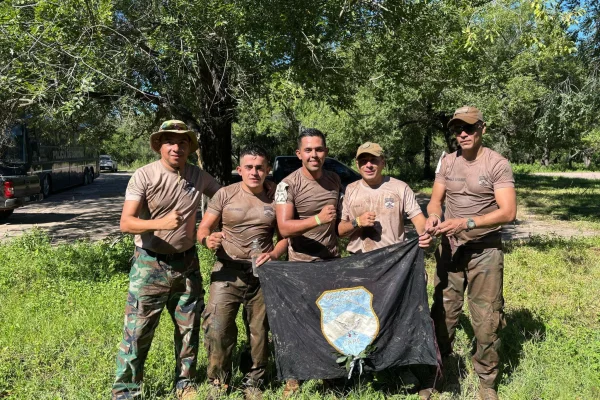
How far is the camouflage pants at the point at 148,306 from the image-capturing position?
343 cm

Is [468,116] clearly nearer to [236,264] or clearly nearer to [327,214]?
[327,214]

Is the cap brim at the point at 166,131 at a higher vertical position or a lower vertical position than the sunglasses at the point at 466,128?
lower

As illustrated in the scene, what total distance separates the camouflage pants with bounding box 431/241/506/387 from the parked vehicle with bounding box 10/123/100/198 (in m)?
10.7

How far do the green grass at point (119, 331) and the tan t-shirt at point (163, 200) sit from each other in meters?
1.18

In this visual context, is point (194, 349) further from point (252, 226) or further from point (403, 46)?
point (403, 46)

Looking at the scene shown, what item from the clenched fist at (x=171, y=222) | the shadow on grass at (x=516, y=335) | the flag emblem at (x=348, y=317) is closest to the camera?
the clenched fist at (x=171, y=222)

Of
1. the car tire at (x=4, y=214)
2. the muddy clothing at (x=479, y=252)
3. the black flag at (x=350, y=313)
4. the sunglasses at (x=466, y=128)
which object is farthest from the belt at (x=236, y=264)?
the car tire at (x=4, y=214)

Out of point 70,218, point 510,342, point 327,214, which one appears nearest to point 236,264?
point 327,214

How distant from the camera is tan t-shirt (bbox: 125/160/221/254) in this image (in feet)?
11.2

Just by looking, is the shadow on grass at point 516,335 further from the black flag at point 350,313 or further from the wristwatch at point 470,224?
the wristwatch at point 470,224

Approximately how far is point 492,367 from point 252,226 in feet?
7.17

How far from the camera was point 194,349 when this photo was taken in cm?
366

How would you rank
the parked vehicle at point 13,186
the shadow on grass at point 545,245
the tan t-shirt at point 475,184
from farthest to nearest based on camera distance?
the parked vehicle at point 13,186 < the shadow on grass at point 545,245 < the tan t-shirt at point 475,184

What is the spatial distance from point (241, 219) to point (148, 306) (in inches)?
36.6
